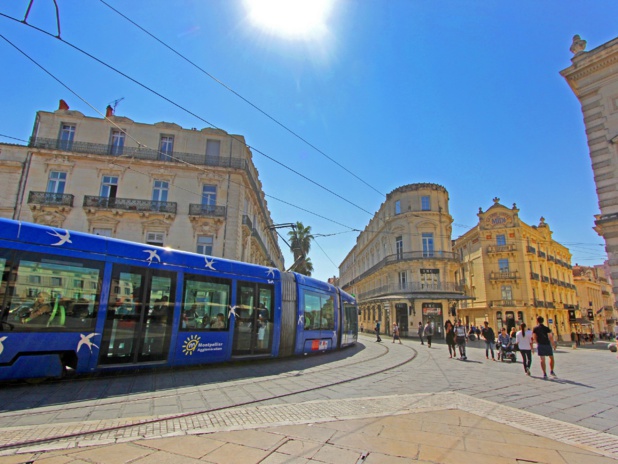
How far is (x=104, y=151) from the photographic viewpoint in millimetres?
→ 22469

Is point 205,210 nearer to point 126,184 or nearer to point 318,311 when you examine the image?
point 126,184

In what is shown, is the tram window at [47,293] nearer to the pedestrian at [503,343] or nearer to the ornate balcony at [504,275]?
the pedestrian at [503,343]

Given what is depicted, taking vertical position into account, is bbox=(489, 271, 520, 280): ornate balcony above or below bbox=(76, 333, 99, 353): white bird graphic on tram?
above

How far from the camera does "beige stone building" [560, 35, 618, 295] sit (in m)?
12.0

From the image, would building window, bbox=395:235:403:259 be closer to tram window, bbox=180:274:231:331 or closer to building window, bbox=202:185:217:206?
building window, bbox=202:185:217:206

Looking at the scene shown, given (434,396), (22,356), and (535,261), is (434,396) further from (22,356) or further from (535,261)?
(535,261)

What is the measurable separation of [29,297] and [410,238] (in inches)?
1218

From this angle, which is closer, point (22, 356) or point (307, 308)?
point (22, 356)

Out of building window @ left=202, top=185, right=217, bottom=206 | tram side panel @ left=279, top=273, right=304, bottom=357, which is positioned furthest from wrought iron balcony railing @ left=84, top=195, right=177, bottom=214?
tram side panel @ left=279, top=273, right=304, bottom=357

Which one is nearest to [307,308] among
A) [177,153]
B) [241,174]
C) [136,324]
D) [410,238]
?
[136,324]

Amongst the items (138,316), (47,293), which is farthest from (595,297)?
(47,293)

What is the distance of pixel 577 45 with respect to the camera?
45.4ft

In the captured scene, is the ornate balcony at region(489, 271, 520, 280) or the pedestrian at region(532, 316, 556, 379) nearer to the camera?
the pedestrian at region(532, 316, 556, 379)

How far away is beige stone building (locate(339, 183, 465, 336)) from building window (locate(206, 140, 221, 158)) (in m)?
16.3
